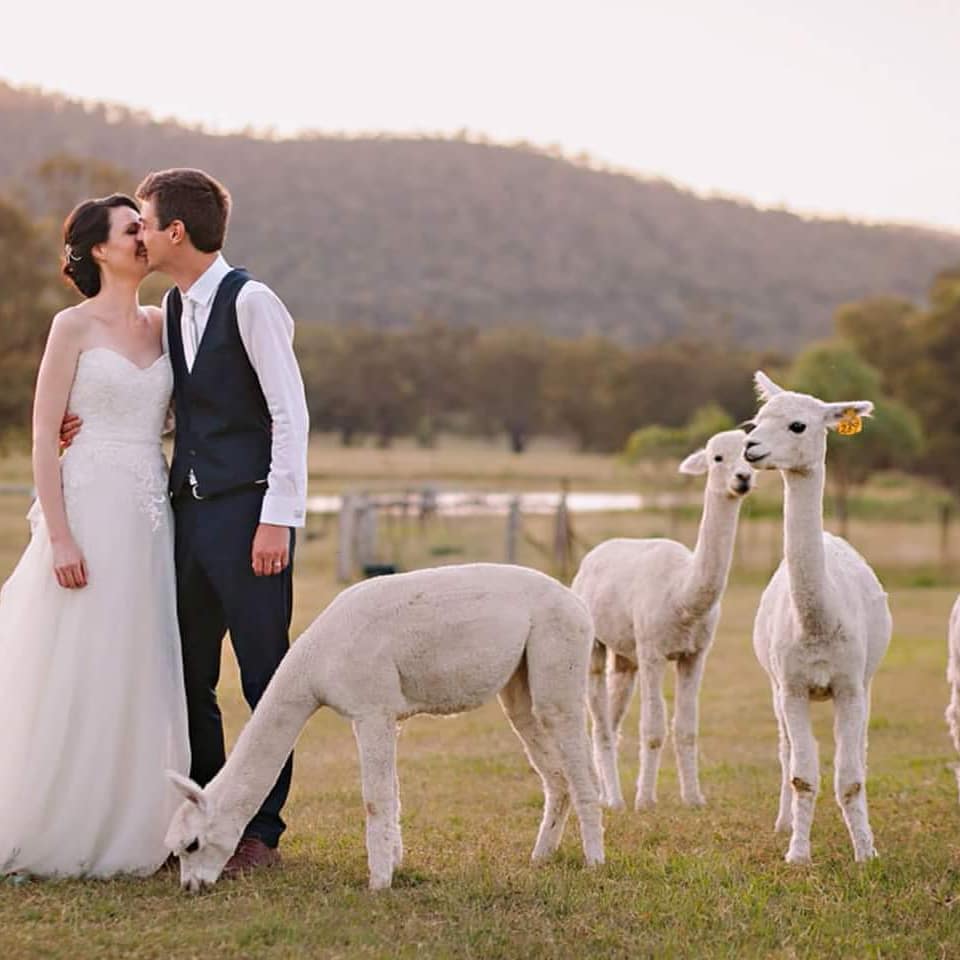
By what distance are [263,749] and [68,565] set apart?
1.18 metres

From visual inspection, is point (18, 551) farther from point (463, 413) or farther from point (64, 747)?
point (463, 413)

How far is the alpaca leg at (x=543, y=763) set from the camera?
6.36 metres

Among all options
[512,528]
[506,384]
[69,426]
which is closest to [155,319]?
[69,426]

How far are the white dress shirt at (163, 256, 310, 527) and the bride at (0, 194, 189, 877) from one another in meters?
0.59

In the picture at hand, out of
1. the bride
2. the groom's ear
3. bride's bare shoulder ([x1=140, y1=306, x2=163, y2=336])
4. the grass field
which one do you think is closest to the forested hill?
the grass field

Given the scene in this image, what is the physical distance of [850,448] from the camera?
3903cm

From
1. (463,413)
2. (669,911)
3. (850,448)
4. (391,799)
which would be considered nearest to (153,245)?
(391,799)

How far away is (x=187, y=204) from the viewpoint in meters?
6.07

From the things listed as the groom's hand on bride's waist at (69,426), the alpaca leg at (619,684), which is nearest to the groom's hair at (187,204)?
the groom's hand on bride's waist at (69,426)

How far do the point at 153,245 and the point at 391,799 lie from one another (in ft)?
8.16

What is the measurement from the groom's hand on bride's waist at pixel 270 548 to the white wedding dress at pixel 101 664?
1.89 feet

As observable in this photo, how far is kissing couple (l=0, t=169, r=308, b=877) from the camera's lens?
600 centimetres

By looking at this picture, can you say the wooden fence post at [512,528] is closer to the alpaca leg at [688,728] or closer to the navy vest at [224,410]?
the alpaca leg at [688,728]

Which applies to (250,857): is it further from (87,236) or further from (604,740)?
(604,740)
